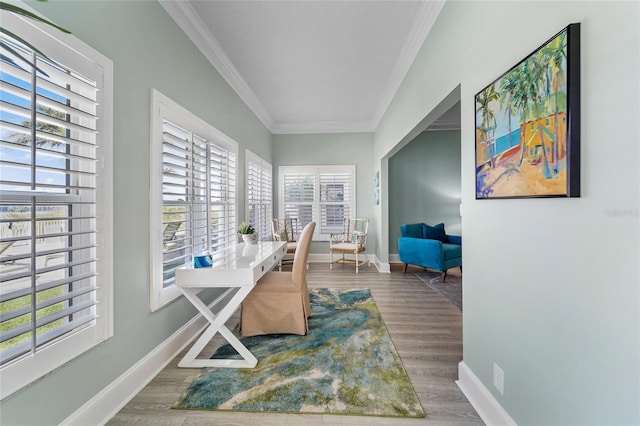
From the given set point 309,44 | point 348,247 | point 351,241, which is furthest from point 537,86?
point 351,241

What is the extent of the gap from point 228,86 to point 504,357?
3539 millimetres

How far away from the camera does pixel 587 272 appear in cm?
90

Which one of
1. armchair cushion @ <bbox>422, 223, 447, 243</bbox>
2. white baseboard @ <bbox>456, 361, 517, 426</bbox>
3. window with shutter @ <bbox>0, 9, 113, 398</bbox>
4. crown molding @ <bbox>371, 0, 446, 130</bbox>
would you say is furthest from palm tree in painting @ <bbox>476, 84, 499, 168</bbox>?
armchair cushion @ <bbox>422, 223, 447, 243</bbox>

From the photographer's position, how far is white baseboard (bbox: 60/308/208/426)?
136 cm

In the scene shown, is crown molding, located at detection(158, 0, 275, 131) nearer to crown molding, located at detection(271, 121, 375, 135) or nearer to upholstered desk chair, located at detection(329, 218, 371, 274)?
crown molding, located at detection(271, 121, 375, 135)

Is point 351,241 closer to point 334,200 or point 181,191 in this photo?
point 334,200

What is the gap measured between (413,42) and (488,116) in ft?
5.20

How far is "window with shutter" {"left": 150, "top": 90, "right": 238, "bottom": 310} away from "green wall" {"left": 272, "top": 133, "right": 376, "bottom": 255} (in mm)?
2542

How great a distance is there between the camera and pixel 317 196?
5504 millimetres

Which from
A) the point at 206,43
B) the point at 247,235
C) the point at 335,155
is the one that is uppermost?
the point at 206,43

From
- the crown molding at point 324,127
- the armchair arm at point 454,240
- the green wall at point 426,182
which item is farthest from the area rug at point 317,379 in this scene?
the crown molding at point 324,127

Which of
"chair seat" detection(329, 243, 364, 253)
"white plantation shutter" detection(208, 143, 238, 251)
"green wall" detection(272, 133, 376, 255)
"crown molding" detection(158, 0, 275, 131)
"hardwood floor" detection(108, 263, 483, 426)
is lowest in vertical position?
"hardwood floor" detection(108, 263, 483, 426)

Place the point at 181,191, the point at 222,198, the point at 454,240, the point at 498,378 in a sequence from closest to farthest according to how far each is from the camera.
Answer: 1. the point at 498,378
2. the point at 181,191
3. the point at 222,198
4. the point at 454,240

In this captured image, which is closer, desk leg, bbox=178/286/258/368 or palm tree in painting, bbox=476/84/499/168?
palm tree in painting, bbox=476/84/499/168
